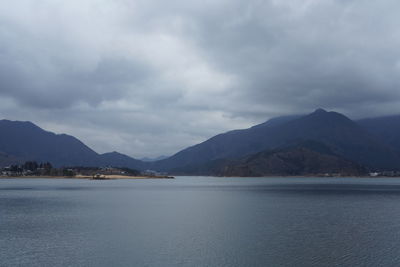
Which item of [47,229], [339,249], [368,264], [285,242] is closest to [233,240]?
[285,242]

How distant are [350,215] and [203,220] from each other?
4391 centimetres

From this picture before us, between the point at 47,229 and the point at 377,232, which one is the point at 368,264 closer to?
the point at 377,232

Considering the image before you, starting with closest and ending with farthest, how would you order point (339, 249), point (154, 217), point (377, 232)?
1. point (339, 249)
2. point (377, 232)
3. point (154, 217)

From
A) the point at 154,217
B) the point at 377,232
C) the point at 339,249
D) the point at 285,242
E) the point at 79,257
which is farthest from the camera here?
the point at 154,217

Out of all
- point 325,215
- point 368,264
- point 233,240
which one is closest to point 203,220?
point 233,240

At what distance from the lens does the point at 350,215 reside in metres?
114

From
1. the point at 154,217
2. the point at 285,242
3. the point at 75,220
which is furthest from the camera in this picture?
the point at 154,217

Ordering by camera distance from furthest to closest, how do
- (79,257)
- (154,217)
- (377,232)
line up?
(154,217), (377,232), (79,257)

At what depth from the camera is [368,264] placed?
57.2m

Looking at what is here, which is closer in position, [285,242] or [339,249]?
[339,249]

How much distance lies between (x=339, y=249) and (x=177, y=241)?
28501 mm

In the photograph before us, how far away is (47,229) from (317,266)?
5903 centimetres

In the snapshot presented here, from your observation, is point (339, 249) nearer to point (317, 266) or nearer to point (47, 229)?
point (317, 266)

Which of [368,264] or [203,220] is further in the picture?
[203,220]
